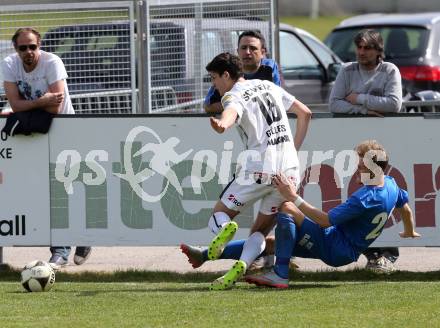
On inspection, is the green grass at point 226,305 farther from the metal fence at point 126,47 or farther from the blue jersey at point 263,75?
the metal fence at point 126,47

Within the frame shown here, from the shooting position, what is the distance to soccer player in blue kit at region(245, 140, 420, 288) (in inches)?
358

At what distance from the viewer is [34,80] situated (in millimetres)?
10789

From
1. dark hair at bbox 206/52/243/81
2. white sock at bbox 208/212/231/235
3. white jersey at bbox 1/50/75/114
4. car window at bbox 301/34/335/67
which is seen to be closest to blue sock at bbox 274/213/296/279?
white sock at bbox 208/212/231/235

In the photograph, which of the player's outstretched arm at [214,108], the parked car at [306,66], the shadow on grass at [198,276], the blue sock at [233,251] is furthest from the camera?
the parked car at [306,66]

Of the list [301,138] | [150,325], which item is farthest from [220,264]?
[150,325]

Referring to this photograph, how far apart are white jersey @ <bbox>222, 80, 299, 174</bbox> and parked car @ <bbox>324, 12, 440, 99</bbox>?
8.42 m

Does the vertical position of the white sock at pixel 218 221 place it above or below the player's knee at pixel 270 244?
above

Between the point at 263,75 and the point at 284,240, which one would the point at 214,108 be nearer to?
the point at 263,75

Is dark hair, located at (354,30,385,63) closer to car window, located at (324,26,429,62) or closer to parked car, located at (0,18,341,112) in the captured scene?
parked car, located at (0,18,341,112)

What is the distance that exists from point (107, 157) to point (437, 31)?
9.80 metres

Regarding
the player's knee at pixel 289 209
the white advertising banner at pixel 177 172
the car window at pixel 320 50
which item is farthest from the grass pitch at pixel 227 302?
Answer: the car window at pixel 320 50

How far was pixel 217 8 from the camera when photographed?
541 inches

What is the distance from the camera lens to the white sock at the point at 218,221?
365 inches

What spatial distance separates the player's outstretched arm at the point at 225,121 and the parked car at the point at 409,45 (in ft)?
29.5
